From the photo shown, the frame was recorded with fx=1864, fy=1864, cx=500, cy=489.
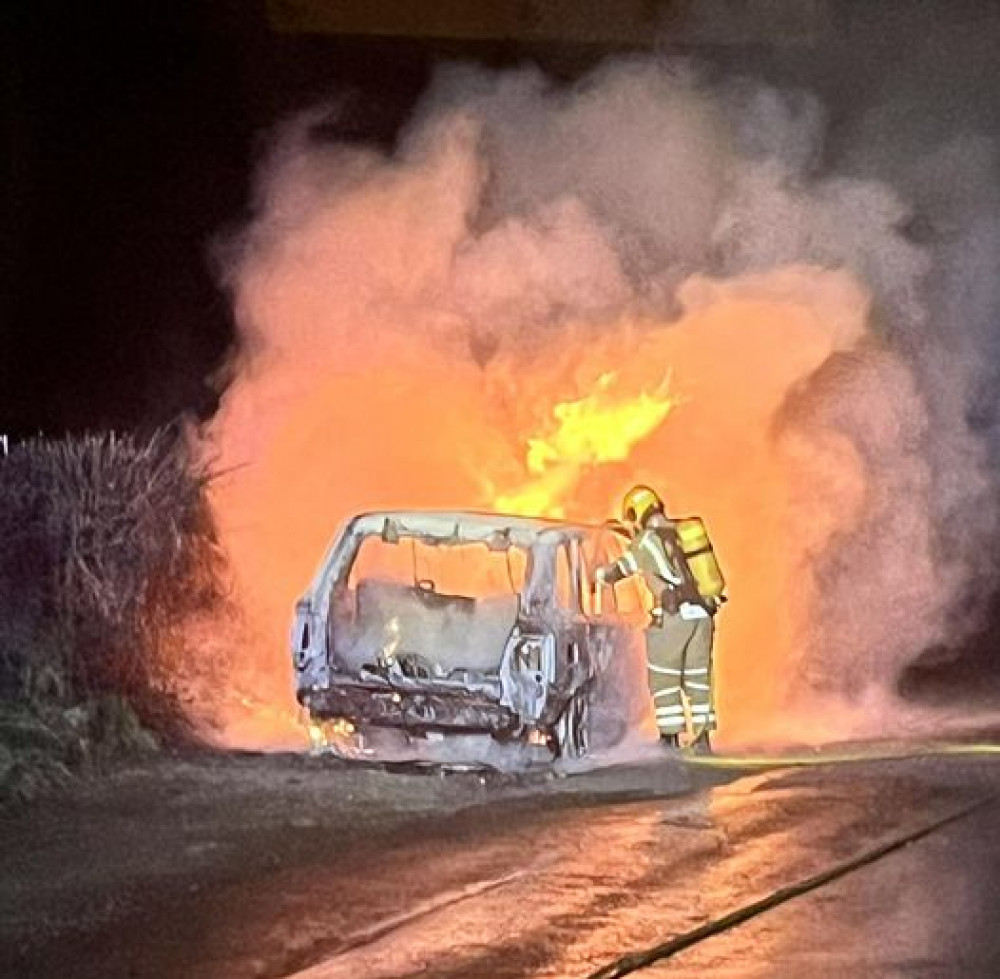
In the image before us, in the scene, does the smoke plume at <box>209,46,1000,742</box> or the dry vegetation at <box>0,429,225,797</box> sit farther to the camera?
the smoke plume at <box>209,46,1000,742</box>

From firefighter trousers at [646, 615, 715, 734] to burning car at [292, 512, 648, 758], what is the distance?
0.57 ft

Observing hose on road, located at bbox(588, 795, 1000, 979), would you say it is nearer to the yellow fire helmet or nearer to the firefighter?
the firefighter

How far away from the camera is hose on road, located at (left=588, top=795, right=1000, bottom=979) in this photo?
6.52 m

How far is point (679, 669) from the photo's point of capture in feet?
36.2

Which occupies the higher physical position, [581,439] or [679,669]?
[581,439]

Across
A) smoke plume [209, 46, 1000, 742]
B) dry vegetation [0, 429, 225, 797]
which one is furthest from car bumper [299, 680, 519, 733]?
smoke plume [209, 46, 1000, 742]

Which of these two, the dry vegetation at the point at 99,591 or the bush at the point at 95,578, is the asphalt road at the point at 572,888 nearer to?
the dry vegetation at the point at 99,591

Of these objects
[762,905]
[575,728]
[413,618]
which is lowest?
[762,905]

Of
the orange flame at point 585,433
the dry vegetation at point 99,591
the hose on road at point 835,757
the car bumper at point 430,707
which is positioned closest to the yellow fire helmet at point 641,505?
the orange flame at point 585,433

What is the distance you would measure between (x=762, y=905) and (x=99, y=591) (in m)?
5.22

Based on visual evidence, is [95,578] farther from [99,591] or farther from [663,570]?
[663,570]

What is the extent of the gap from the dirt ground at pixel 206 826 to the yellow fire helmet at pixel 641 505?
1.45 m

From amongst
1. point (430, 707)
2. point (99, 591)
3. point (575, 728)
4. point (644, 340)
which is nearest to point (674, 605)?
point (575, 728)

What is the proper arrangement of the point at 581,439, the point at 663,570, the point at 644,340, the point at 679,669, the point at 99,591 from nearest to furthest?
the point at 663,570, the point at 679,669, the point at 99,591, the point at 581,439, the point at 644,340
